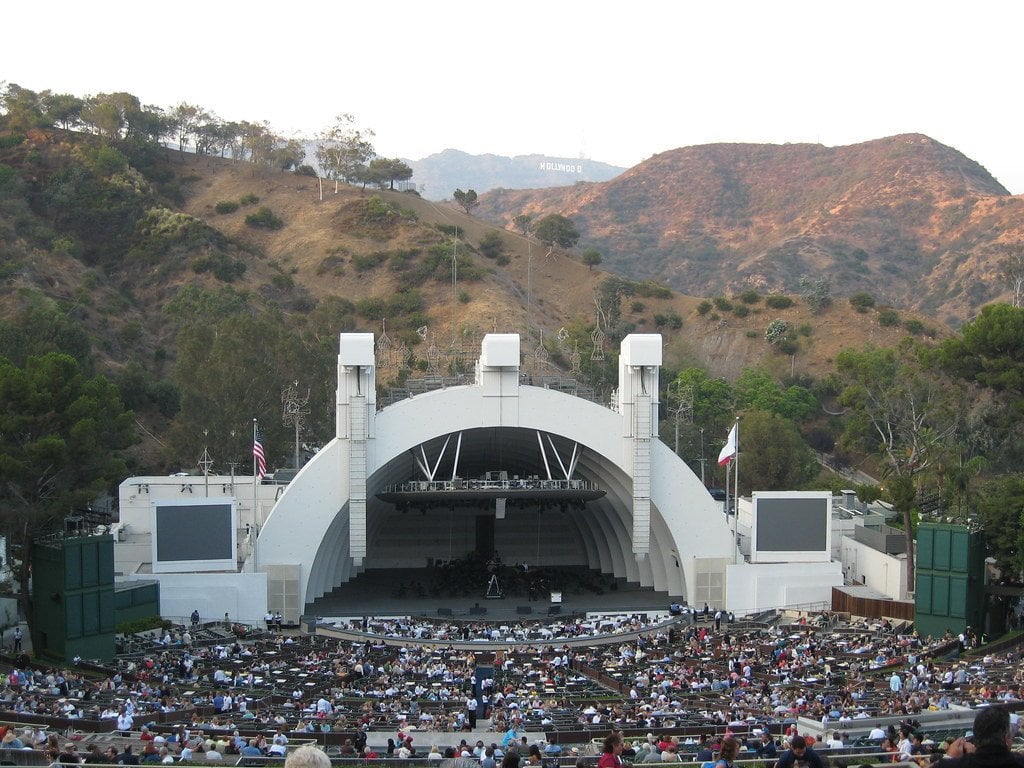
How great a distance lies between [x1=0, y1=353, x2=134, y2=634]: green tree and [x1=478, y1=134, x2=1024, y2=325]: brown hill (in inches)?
3839

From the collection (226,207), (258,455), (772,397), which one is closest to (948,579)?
(258,455)

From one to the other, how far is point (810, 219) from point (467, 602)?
12048 centimetres

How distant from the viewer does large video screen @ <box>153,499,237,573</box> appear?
38469 mm

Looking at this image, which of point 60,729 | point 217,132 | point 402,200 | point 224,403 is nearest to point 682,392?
point 224,403

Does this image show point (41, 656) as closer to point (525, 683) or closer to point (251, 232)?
point (525, 683)

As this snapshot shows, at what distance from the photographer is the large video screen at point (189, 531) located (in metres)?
38.5

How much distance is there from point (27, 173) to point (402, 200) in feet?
108

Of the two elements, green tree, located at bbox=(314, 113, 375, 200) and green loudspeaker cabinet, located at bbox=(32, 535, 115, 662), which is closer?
green loudspeaker cabinet, located at bbox=(32, 535, 115, 662)

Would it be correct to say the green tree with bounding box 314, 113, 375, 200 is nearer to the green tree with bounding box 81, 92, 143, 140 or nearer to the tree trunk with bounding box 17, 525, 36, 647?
the green tree with bounding box 81, 92, 143, 140

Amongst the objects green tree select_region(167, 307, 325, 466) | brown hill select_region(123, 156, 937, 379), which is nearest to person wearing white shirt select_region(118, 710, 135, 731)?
green tree select_region(167, 307, 325, 466)

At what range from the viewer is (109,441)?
3991 centimetres

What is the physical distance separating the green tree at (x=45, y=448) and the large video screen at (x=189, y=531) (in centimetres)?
226

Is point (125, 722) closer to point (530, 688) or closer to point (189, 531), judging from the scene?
point (530, 688)

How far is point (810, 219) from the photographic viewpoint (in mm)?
153125
